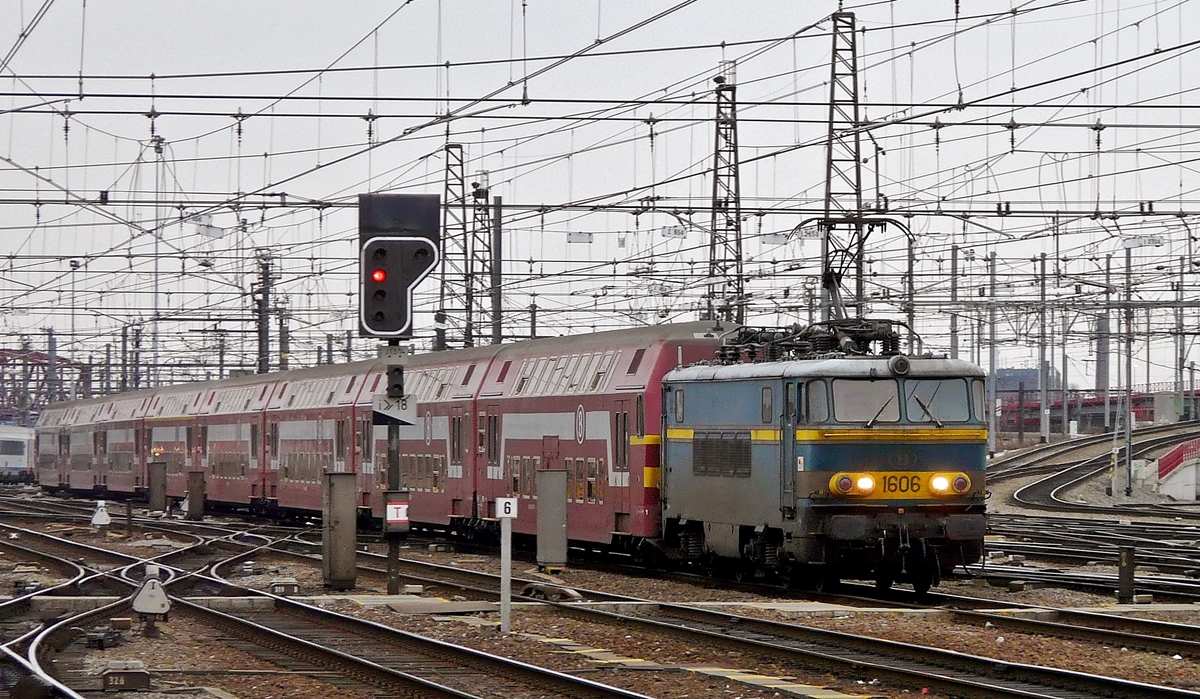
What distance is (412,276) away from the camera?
19.0 meters

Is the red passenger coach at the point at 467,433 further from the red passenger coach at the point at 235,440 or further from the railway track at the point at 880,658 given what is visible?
the railway track at the point at 880,658

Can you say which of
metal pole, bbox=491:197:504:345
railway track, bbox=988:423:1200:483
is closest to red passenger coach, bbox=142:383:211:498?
metal pole, bbox=491:197:504:345

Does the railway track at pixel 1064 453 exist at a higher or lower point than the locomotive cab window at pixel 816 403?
lower

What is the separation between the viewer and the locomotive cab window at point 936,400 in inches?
804

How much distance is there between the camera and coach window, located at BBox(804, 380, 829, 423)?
66.0ft

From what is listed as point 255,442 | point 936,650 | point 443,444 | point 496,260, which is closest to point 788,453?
point 936,650

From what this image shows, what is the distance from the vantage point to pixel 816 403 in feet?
66.2

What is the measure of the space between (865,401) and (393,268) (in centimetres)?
595

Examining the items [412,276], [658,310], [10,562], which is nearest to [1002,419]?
[658,310]

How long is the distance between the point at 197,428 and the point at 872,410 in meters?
34.6

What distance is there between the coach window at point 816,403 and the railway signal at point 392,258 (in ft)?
15.9

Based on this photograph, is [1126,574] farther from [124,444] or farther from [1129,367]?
[124,444]

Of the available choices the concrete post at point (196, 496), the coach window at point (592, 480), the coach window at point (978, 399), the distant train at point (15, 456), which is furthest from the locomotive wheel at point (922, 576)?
the distant train at point (15, 456)

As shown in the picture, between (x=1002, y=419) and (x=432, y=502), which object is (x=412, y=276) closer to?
(x=432, y=502)
